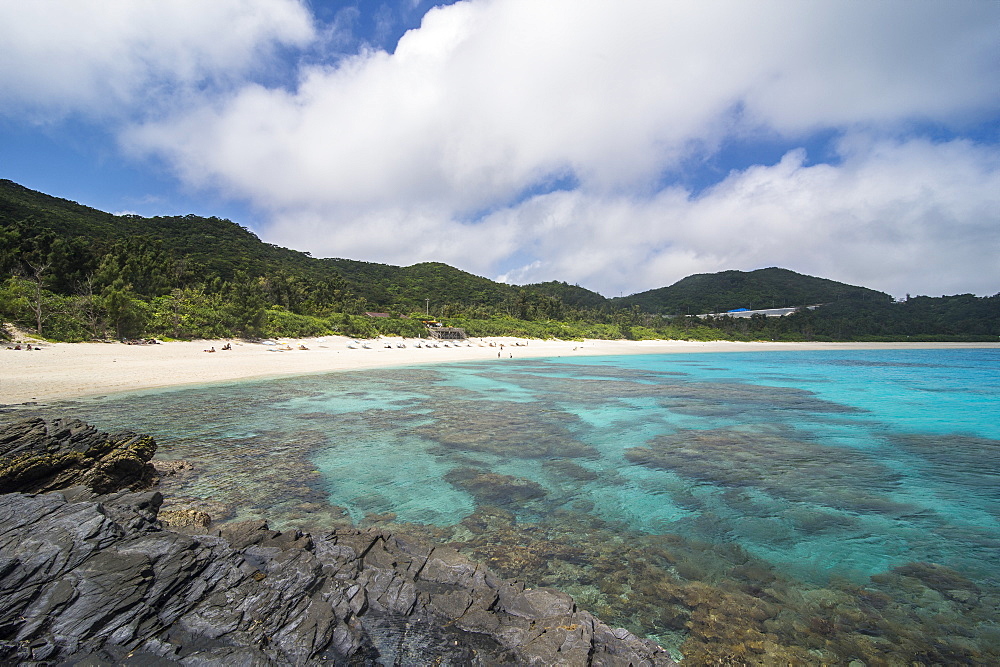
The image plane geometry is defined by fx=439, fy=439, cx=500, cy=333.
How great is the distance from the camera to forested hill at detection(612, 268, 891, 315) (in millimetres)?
127000

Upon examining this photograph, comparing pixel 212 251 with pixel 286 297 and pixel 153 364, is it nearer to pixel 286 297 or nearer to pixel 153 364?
pixel 286 297

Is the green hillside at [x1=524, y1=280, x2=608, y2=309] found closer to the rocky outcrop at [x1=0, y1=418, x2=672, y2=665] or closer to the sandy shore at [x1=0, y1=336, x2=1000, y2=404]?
the sandy shore at [x1=0, y1=336, x2=1000, y2=404]

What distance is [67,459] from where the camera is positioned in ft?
18.8

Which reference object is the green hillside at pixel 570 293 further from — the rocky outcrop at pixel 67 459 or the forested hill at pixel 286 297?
the rocky outcrop at pixel 67 459

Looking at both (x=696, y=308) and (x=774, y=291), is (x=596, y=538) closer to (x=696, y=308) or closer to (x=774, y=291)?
(x=696, y=308)

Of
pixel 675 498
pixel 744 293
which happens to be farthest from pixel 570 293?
pixel 675 498

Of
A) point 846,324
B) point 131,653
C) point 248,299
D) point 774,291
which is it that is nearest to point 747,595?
point 131,653

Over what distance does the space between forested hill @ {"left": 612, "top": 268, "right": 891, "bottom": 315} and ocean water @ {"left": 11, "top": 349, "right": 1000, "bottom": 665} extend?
11083 centimetres

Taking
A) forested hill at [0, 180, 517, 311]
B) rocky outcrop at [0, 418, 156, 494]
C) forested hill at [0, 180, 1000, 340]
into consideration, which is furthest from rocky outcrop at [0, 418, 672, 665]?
forested hill at [0, 180, 517, 311]

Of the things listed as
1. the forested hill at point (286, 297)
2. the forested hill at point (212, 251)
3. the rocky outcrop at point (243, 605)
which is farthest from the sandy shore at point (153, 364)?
the forested hill at point (212, 251)

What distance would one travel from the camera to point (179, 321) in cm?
3181

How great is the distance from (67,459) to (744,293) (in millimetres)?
157368

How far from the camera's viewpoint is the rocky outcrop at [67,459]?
5.24m

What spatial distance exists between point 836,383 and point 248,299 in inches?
1670
